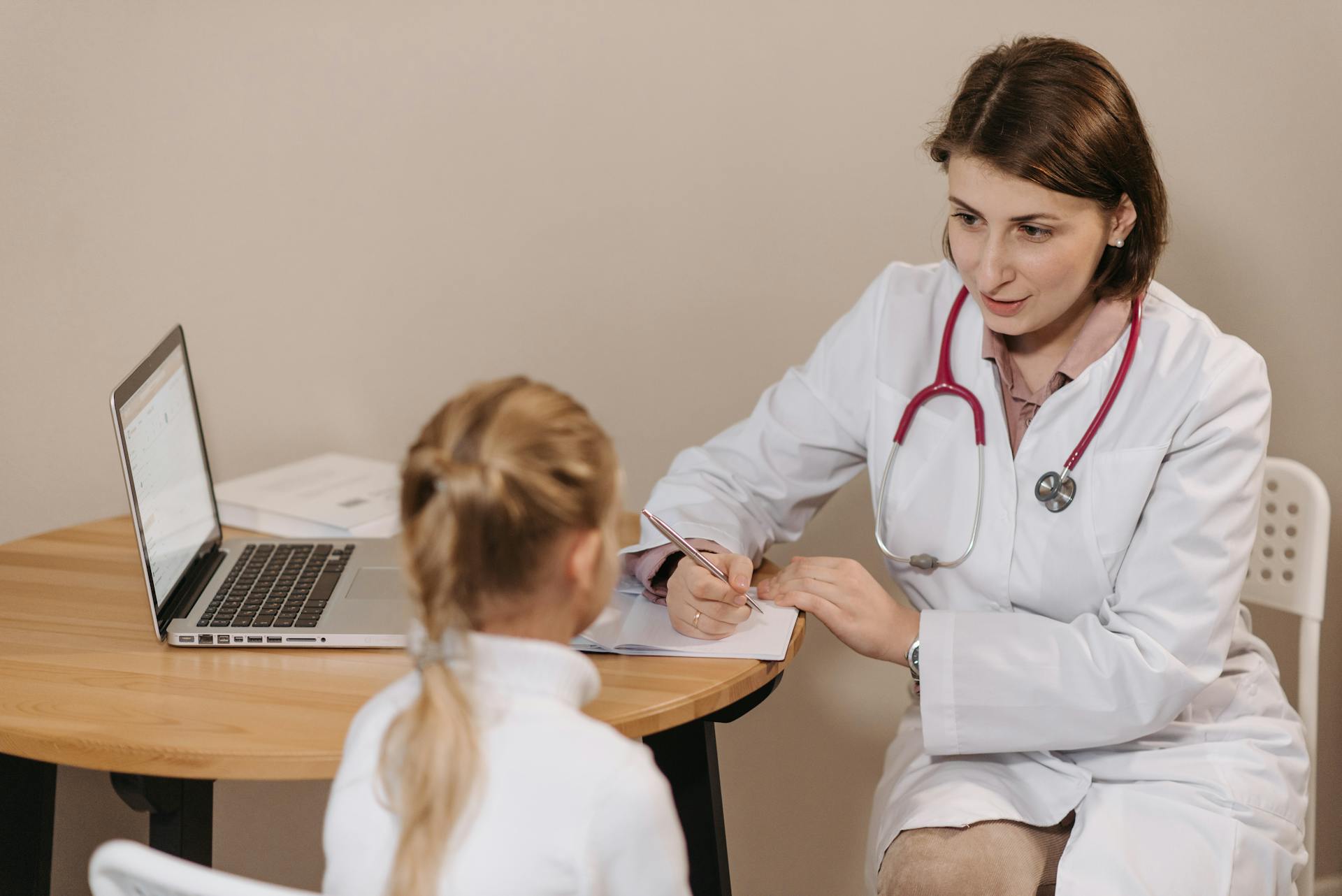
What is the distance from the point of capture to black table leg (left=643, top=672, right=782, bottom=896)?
1.48 metres

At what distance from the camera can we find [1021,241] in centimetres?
137

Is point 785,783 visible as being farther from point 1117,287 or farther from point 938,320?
point 1117,287

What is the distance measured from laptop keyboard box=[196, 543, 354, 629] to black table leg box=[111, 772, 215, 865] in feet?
0.59

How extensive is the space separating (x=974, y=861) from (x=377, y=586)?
0.73m

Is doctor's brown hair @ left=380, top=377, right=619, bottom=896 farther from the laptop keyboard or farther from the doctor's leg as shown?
the doctor's leg

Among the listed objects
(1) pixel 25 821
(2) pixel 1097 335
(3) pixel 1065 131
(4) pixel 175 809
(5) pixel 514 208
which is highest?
(3) pixel 1065 131

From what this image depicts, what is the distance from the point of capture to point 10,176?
1.79 m

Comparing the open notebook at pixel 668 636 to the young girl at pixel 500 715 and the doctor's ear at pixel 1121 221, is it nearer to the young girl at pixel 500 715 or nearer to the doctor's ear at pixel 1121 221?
the young girl at pixel 500 715

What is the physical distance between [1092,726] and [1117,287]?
0.51 metres

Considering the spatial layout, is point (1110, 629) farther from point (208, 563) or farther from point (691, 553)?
point (208, 563)

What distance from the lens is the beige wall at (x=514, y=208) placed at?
1856 mm

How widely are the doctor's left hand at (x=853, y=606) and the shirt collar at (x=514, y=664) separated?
561mm

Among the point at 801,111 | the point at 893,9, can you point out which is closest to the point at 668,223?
the point at 801,111

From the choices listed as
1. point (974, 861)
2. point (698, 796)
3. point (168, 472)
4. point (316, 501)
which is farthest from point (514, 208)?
point (974, 861)
